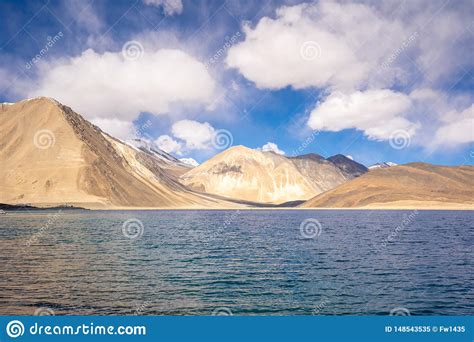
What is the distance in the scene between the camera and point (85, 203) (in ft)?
637

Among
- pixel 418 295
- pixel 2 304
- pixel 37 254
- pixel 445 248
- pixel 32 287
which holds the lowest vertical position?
pixel 418 295

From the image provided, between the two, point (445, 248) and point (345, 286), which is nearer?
point (345, 286)

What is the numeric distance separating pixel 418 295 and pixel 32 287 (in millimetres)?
23448

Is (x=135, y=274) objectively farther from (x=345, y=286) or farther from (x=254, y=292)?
(x=345, y=286)

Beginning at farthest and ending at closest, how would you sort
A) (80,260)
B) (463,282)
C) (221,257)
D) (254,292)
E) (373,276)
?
1. (221,257)
2. (80,260)
3. (373,276)
4. (463,282)
5. (254,292)

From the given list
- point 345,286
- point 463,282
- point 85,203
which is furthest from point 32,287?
point 85,203

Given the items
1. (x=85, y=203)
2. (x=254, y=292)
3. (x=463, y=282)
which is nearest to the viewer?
(x=254, y=292)

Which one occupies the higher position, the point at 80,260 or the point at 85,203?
the point at 85,203

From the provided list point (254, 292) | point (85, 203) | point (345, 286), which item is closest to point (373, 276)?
point (345, 286)

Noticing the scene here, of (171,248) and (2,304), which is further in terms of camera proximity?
(171,248)

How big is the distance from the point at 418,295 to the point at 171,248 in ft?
97.4

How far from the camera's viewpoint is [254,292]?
26719mm

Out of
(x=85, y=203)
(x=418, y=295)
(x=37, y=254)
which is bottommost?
(x=418, y=295)

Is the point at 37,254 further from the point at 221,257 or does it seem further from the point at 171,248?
the point at 221,257
